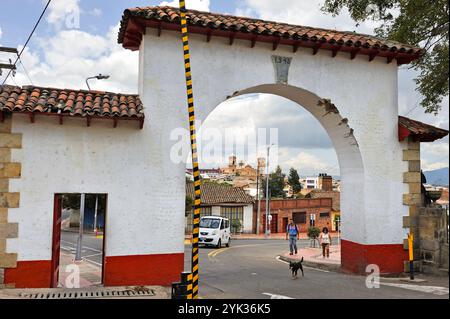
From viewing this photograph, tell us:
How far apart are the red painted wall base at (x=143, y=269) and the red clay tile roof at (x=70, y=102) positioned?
9.94 feet

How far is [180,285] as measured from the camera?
21.5 feet

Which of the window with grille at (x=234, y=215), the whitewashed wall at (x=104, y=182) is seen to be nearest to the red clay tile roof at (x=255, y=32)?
the whitewashed wall at (x=104, y=182)

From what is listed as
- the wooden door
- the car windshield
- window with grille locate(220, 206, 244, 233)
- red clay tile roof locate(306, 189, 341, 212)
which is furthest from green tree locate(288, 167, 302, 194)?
the car windshield

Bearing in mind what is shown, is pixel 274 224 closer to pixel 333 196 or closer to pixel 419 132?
pixel 333 196

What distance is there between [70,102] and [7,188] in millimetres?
2143

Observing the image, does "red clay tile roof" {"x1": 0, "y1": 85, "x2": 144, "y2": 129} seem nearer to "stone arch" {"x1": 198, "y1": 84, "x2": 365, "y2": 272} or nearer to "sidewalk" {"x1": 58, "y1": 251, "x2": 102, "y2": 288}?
"stone arch" {"x1": 198, "y1": 84, "x2": 365, "y2": 272}

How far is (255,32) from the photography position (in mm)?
9633

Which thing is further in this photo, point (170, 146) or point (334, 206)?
point (334, 206)

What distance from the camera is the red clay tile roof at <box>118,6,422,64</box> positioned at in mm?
9016

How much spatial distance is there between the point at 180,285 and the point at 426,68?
11806 millimetres

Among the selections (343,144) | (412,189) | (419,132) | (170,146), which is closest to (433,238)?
(412,189)

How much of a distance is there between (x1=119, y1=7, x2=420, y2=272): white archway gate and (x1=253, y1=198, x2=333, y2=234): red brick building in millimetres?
29731

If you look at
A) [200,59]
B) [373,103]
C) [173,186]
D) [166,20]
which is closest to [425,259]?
[373,103]

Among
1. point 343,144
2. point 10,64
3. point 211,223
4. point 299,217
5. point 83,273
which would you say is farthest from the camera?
point 299,217
